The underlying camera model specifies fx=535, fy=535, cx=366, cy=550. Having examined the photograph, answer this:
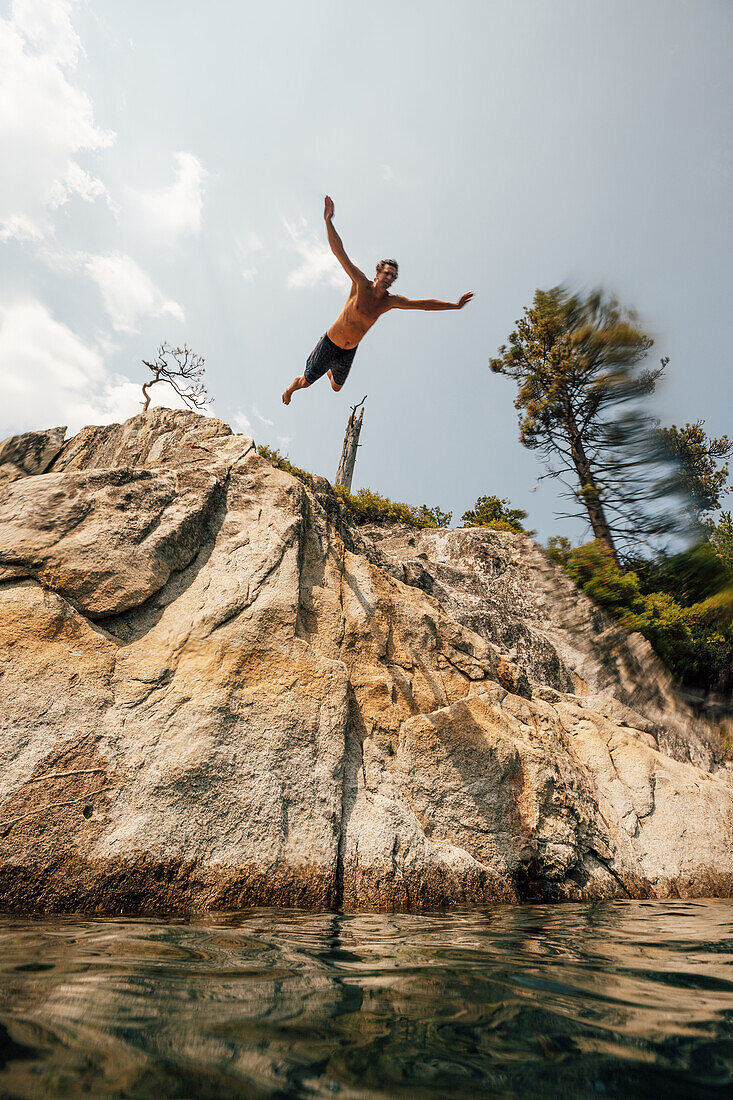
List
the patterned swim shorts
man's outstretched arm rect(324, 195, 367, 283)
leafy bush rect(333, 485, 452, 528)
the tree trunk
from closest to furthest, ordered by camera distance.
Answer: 1. man's outstretched arm rect(324, 195, 367, 283)
2. the patterned swim shorts
3. the tree trunk
4. leafy bush rect(333, 485, 452, 528)

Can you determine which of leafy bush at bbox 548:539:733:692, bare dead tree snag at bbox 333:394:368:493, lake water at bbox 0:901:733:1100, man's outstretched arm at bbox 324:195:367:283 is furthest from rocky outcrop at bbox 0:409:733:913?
bare dead tree snag at bbox 333:394:368:493

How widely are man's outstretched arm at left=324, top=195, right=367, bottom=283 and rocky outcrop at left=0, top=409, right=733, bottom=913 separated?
2.79 m

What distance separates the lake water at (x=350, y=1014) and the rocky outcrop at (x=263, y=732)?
2.79ft

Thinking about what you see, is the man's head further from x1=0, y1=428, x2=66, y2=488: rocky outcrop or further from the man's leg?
x1=0, y1=428, x2=66, y2=488: rocky outcrop

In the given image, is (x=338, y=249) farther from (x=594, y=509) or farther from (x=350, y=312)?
(x=594, y=509)

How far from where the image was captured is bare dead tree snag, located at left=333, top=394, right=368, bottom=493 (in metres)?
21.0

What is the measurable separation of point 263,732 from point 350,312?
5.67 metres

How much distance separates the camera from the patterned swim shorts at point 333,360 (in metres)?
8.01

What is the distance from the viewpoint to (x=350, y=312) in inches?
294

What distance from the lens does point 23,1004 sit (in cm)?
180

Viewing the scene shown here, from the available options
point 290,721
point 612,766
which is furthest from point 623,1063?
point 612,766

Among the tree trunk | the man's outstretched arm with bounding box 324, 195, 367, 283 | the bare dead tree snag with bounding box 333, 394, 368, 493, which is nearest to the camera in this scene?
the man's outstretched arm with bounding box 324, 195, 367, 283

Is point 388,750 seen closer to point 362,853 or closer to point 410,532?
point 362,853

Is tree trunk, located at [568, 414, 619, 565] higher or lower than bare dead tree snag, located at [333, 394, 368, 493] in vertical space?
lower
